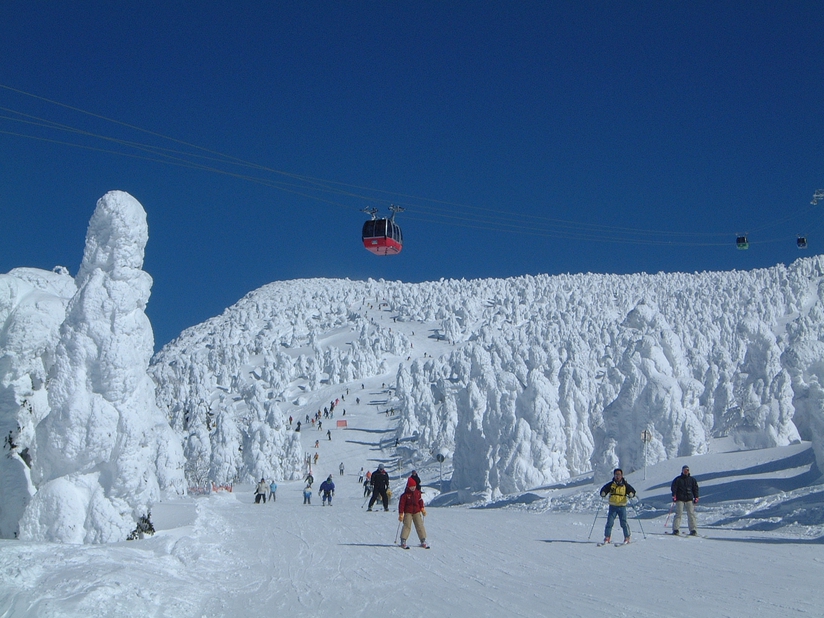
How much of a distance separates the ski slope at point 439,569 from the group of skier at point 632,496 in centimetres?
40

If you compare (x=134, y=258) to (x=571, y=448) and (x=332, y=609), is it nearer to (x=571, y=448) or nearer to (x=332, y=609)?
(x=332, y=609)

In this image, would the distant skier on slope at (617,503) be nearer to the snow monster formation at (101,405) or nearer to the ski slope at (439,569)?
the ski slope at (439,569)

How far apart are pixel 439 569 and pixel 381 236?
581 inches

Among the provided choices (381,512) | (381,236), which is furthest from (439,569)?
(381,236)

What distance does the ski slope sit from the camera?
7.75m

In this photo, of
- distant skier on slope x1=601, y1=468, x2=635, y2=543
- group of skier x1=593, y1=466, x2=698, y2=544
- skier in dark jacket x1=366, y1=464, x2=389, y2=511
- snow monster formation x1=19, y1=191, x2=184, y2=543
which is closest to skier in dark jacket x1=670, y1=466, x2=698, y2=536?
group of skier x1=593, y1=466, x2=698, y2=544

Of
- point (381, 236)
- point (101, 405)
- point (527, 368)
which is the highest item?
point (527, 368)

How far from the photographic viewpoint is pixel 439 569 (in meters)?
10.3

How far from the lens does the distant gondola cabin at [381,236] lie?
78.1 ft

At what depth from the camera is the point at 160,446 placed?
33.4 metres

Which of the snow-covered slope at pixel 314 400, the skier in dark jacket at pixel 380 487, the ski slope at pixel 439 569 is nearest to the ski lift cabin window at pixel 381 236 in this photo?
the skier in dark jacket at pixel 380 487

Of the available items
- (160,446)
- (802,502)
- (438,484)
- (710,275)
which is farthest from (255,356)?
(802,502)

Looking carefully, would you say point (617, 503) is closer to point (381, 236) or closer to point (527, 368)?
point (381, 236)

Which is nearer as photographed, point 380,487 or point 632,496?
point 632,496
